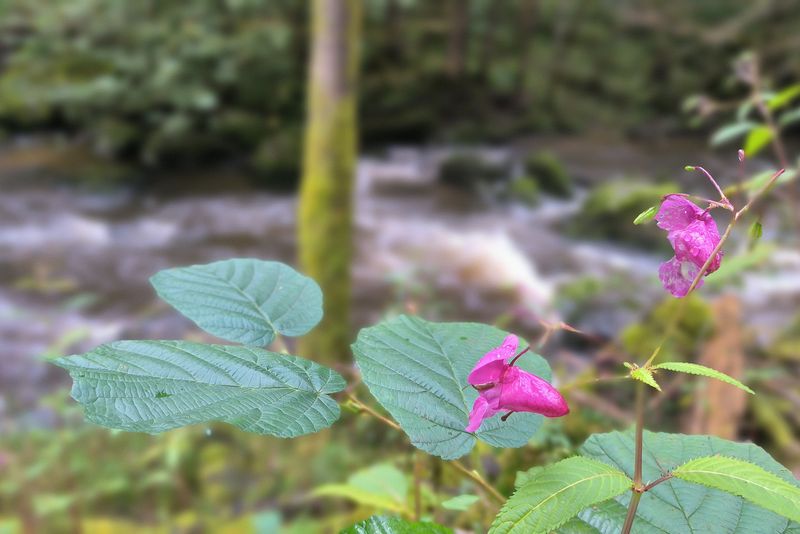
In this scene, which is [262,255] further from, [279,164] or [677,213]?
[677,213]

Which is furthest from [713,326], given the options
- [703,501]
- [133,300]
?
[133,300]

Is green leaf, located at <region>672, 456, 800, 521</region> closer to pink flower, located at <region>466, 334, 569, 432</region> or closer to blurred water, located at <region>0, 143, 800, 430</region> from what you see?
pink flower, located at <region>466, 334, 569, 432</region>

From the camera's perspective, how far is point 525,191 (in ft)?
29.2

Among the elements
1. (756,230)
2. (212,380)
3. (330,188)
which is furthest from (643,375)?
(330,188)

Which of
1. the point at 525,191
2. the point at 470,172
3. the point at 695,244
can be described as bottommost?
the point at 525,191

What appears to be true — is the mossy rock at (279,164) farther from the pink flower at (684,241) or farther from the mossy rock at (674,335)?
the pink flower at (684,241)

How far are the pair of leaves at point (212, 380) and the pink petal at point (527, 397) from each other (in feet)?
0.46

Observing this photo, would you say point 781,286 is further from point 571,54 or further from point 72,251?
point 571,54

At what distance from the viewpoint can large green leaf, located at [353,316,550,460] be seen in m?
0.52

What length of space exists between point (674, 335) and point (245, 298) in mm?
3136

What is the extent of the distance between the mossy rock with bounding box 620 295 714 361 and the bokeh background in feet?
0.09

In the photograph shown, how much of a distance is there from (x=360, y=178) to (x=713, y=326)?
7026 millimetres

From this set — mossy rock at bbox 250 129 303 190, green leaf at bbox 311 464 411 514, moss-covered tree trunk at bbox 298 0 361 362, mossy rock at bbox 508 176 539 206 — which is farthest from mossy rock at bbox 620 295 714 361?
mossy rock at bbox 250 129 303 190

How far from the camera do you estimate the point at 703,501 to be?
552 mm
